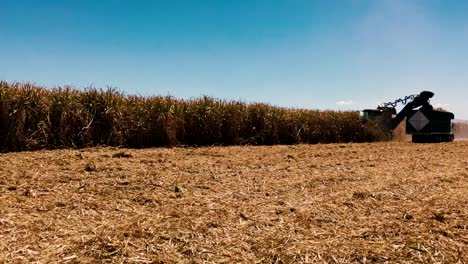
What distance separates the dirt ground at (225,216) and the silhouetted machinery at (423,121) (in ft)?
40.4

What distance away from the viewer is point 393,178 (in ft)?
19.9

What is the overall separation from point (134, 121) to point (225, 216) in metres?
8.55

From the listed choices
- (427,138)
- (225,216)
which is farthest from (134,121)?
(427,138)

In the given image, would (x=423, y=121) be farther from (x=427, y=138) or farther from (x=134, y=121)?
(x=134, y=121)

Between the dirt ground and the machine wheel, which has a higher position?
the machine wheel

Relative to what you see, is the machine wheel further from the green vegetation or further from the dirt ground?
the dirt ground

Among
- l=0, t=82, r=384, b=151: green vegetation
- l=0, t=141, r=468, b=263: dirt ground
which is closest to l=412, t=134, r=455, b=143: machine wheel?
l=0, t=82, r=384, b=151: green vegetation

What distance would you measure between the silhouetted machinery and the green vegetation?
4199 millimetres

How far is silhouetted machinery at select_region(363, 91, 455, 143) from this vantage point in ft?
58.1

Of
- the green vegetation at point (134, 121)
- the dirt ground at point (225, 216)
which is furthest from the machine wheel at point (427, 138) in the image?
the dirt ground at point (225, 216)

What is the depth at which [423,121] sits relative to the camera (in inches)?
701

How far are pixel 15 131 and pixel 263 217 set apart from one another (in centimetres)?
802

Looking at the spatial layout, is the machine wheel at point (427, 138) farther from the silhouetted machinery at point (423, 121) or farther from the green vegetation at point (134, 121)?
the green vegetation at point (134, 121)

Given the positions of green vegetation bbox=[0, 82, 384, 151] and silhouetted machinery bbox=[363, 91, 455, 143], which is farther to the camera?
silhouetted machinery bbox=[363, 91, 455, 143]
